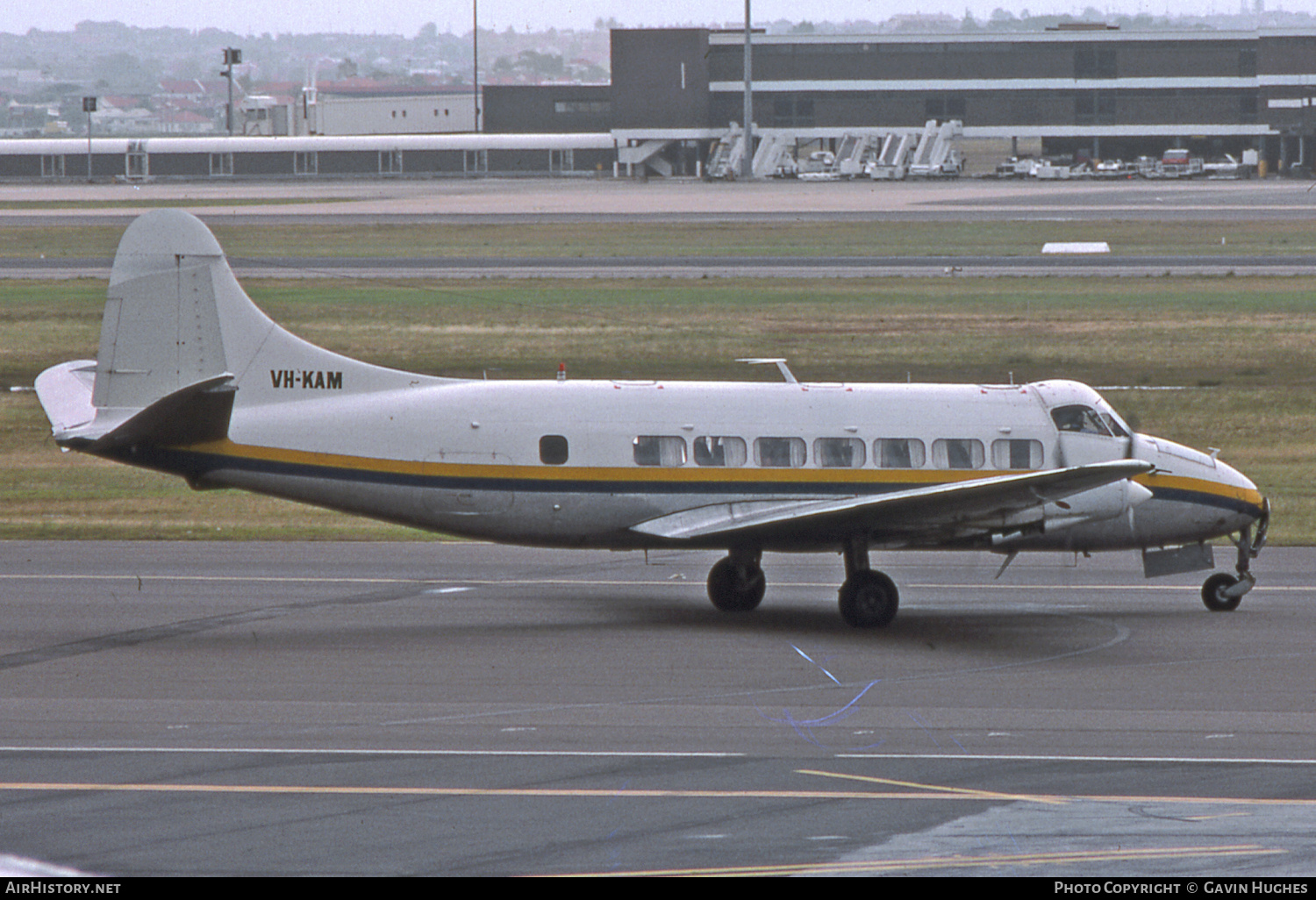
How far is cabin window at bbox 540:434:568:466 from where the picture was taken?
2198 centimetres

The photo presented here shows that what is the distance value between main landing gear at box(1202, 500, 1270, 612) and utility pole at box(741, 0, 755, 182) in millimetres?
119020

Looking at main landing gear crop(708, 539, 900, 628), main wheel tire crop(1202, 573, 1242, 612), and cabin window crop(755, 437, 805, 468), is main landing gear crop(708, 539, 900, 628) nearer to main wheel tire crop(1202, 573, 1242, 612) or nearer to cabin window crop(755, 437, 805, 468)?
cabin window crop(755, 437, 805, 468)

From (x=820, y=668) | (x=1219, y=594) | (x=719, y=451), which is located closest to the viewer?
(x=820, y=668)

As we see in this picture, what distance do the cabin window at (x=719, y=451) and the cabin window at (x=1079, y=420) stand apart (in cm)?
474

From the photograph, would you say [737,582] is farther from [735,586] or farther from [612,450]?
[612,450]

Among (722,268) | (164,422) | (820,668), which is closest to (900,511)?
(820,668)

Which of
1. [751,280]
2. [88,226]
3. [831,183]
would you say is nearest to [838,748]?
[751,280]

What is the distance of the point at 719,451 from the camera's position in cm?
2234

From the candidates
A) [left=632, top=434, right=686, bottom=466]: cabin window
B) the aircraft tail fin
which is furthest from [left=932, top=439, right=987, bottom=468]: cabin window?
the aircraft tail fin

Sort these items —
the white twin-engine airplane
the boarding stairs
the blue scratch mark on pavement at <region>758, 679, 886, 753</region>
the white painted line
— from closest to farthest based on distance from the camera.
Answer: the blue scratch mark on pavement at <region>758, 679, 886, 753</region> → the white twin-engine airplane → the white painted line → the boarding stairs

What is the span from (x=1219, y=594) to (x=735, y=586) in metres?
7.13

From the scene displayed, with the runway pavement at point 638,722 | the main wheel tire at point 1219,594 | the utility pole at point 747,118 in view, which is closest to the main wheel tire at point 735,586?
the runway pavement at point 638,722

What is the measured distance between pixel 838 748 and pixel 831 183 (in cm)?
12816

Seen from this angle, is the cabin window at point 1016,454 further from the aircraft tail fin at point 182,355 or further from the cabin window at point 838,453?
the aircraft tail fin at point 182,355
